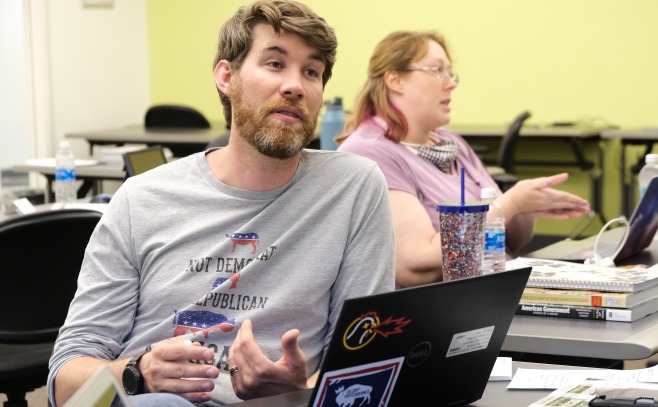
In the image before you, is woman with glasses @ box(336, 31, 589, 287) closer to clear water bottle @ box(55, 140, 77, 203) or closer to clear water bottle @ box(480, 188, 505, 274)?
clear water bottle @ box(480, 188, 505, 274)

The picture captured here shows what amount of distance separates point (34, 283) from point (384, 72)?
1.20m

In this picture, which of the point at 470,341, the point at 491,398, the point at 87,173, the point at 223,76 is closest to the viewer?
the point at 470,341

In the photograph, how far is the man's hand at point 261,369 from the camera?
1.41m

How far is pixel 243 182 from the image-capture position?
5.79 ft

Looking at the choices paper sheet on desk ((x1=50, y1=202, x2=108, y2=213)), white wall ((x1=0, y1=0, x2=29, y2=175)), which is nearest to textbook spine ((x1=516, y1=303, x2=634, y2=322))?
paper sheet on desk ((x1=50, y1=202, x2=108, y2=213))

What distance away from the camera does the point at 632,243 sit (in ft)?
7.82

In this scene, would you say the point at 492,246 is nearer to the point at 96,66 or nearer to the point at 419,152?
the point at 419,152

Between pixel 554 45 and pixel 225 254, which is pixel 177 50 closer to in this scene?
pixel 554 45

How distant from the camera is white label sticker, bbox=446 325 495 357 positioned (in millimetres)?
1262

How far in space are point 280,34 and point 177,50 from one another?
22.4ft

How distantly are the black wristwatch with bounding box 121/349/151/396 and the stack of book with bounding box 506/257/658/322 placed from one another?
2.73 ft

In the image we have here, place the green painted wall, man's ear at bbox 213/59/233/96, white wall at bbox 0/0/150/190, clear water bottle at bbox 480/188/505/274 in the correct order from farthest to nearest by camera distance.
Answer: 1. white wall at bbox 0/0/150/190
2. the green painted wall
3. clear water bottle at bbox 480/188/505/274
4. man's ear at bbox 213/59/233/96

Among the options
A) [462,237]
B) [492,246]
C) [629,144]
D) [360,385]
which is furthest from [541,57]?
[360,385]

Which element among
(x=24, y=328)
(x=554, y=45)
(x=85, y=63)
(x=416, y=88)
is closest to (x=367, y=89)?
(x=416, y=88)
